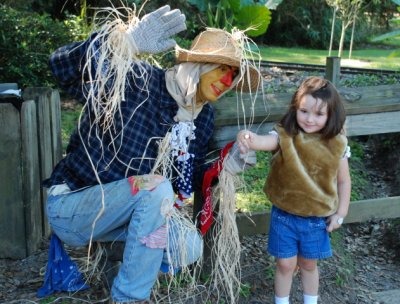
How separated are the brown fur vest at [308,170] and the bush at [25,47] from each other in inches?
238

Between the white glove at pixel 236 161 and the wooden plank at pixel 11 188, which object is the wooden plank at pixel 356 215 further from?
the wooden plank at pixel 11 188

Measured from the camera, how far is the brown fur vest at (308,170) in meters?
2.92

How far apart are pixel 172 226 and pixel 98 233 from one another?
374 millimetres

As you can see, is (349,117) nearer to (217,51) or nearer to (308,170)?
(308,170)

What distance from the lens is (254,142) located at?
2863 mm

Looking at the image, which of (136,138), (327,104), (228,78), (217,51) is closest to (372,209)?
(327,104)

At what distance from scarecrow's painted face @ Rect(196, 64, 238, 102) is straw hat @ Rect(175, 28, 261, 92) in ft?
0.24

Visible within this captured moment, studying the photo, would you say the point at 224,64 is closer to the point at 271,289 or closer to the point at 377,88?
the point at 377,88

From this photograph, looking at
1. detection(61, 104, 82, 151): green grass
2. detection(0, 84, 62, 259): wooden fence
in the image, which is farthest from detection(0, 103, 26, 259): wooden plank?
detection(61, 104, 82, 151): green grass

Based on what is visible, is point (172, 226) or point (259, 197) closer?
point (172, 226)

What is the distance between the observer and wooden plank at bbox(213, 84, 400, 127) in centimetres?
322

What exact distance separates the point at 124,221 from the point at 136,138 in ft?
1.39

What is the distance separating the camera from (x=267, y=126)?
3316mm

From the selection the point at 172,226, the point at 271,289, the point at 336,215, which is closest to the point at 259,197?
the point at 271,289
